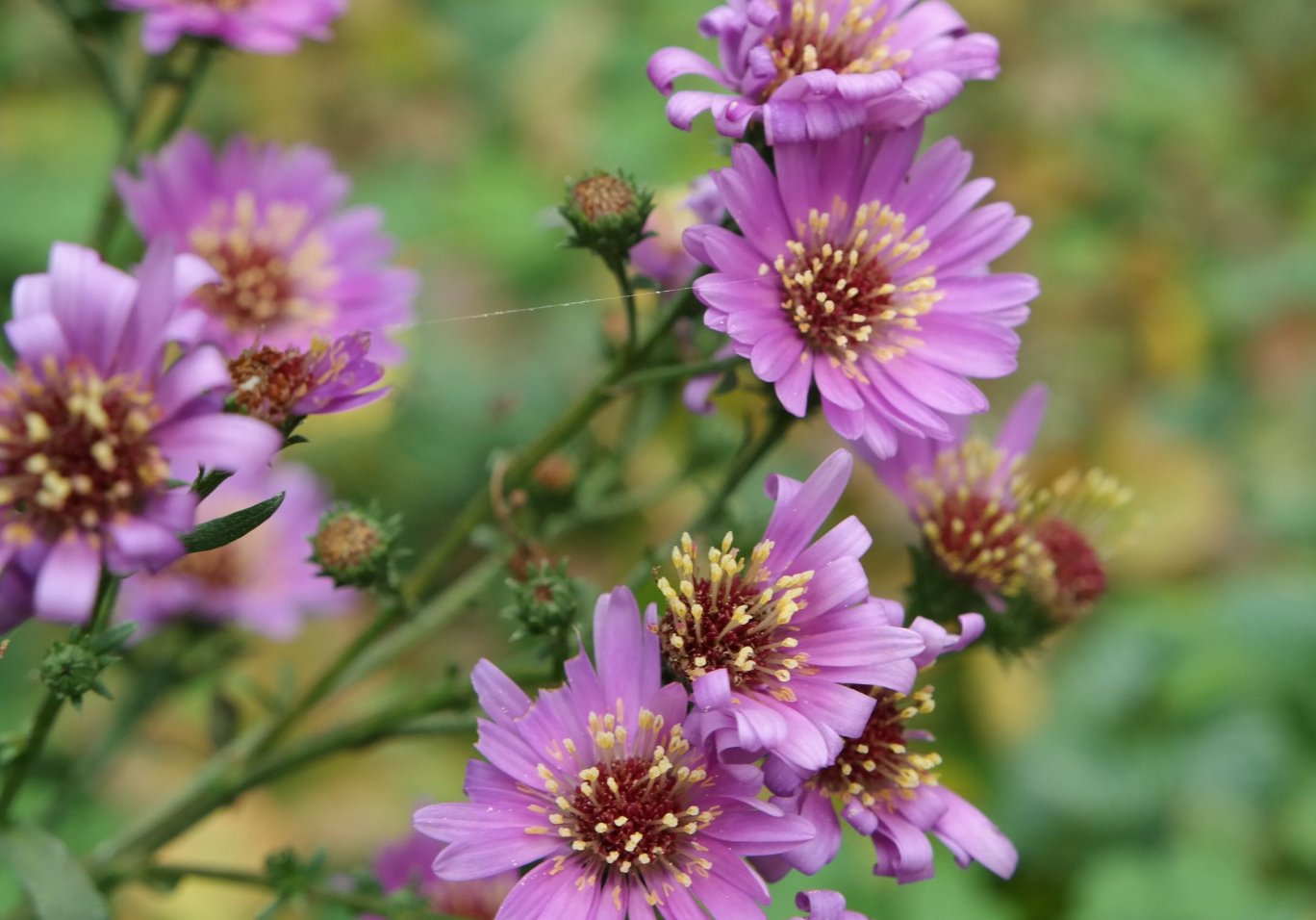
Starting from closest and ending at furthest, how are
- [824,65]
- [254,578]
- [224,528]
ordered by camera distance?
[224,528], [824,65], [254,578]

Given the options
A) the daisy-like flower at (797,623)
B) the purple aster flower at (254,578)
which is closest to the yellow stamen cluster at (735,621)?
the daisy-like flower at (797,623)

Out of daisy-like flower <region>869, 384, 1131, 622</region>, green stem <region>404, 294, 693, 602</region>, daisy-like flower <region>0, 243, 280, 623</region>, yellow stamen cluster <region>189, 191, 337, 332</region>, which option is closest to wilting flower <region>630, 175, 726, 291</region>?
green stem <region>404, 294, 693, 602</region>

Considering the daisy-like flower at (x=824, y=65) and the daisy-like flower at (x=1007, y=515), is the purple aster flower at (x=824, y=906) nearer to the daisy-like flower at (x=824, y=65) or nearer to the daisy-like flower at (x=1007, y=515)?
the daisy-like flower at (x=1007, y=515)

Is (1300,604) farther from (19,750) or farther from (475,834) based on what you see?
(19,750)

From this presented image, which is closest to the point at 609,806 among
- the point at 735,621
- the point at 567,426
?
the point at 735,621

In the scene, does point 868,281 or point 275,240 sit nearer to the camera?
point 868,281

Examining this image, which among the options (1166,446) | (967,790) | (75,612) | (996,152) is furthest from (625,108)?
(75,612)

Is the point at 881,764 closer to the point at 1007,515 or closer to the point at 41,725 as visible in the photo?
the point at 1007,515
